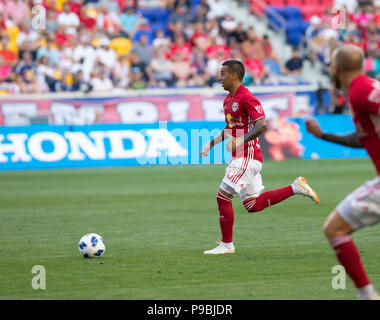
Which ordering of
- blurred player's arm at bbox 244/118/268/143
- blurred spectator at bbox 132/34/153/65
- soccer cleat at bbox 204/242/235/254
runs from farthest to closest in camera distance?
blurred spectator at bbox 132/34/153/65, soccer cleat at bbox 204/242/235/254, blurred player's arm at bbox 244/118/268/143

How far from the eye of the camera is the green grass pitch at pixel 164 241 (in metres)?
7.13

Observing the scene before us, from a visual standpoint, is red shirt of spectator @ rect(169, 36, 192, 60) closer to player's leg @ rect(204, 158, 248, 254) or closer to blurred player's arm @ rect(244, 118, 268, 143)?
player's leg @ rect(204, 158, 248, 254)

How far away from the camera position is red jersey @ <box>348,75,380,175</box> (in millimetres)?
5758

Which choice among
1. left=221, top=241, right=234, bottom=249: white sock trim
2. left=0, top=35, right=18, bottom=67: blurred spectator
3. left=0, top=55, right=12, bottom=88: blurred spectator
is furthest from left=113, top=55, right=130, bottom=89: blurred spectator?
left=221, top=241, right=234, bottom=249: white sock trim

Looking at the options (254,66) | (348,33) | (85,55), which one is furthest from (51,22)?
(348,33)

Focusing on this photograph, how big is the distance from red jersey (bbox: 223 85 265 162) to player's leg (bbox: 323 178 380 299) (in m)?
3.41

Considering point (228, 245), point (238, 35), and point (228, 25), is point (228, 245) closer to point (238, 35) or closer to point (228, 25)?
point (238, 35)

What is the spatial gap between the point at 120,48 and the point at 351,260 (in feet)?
68.7

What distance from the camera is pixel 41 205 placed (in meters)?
14.5

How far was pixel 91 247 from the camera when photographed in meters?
8.88

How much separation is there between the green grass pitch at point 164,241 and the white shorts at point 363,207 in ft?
3.14

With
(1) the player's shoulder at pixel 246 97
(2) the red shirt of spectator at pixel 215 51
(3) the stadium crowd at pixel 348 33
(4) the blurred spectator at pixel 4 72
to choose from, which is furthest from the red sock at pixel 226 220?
(3) the stadium crowd at pixel 348 33
